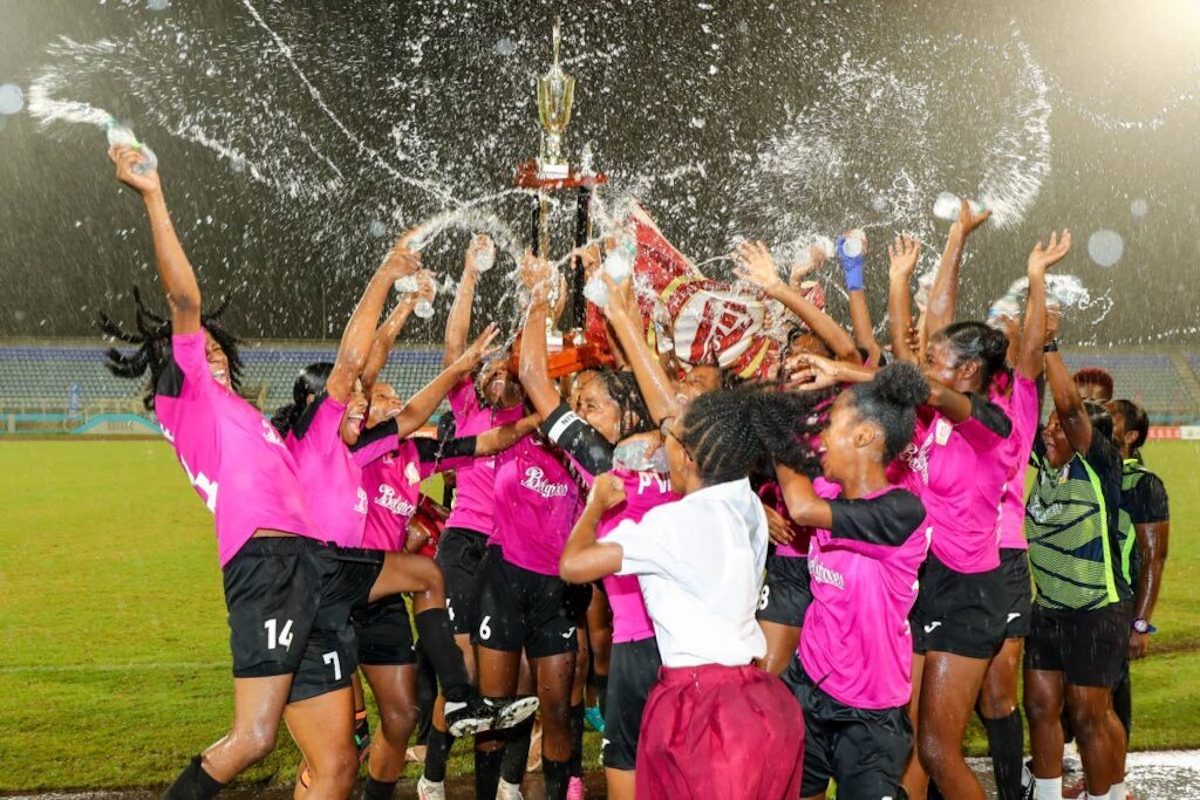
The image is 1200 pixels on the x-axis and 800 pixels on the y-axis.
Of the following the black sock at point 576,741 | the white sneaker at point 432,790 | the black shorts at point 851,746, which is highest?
the black shorts at point 851,746

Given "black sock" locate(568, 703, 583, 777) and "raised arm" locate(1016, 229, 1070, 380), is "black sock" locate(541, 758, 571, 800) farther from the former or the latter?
"raised arm" locate(1016, 229, 1070, 380)

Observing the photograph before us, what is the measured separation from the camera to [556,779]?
16.6 ft

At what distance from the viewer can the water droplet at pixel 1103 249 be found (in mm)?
29500

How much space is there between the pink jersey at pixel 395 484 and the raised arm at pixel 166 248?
4.82 feet

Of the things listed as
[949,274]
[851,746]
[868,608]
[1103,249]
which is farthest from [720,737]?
[1103,249]

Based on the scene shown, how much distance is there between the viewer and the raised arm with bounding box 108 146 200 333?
139 inches

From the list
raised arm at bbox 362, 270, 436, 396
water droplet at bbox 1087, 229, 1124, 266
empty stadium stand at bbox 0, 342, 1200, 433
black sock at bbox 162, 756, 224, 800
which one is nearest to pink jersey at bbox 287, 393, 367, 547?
raised arm at bbox 362, 270, 436, 396

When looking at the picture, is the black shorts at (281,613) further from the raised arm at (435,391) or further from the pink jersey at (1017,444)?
the pink jersey at (1017,444)

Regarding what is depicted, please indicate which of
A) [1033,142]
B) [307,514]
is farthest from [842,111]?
[307,514]

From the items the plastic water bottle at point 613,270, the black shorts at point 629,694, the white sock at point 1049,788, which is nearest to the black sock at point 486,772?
the black shorts at point 629,694

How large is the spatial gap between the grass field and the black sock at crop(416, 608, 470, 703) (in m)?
1.33

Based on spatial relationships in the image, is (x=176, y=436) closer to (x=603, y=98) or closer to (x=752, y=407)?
(x=752, y=407)

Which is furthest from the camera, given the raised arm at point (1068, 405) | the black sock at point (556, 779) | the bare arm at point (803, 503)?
the black sock at point (556, 779)

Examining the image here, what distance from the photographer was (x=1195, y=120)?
67.3 feet
